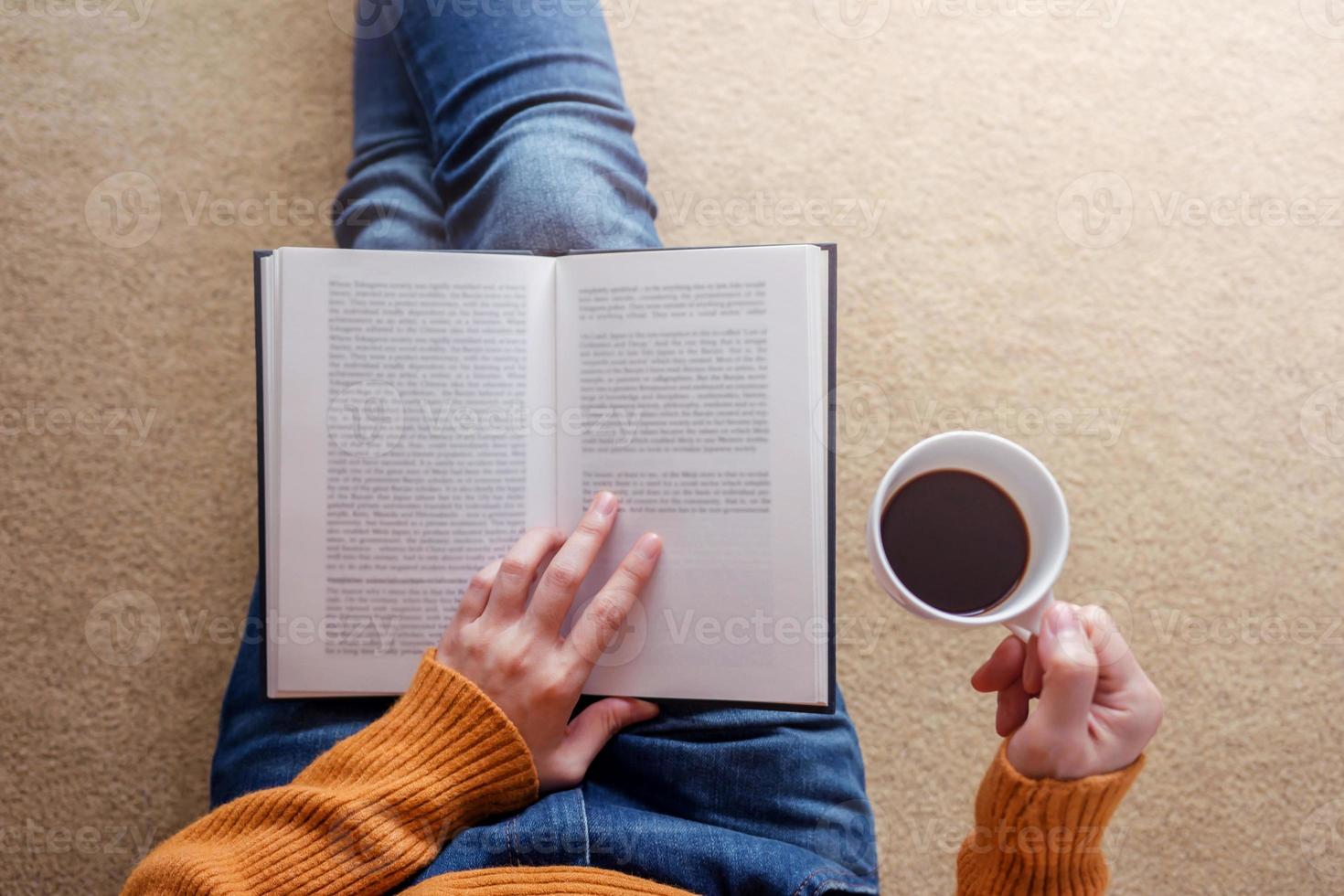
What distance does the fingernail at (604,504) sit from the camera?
691 millimetres

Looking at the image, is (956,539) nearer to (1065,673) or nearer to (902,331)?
(1065,673)

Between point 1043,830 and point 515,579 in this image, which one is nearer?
point 1043,830

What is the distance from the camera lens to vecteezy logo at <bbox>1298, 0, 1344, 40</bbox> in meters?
1.04

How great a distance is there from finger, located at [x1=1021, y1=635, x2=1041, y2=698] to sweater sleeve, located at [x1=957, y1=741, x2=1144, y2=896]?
5 centimetres

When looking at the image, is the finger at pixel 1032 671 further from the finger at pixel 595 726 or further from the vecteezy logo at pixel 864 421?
the vecteezy logo at pixel 864 421

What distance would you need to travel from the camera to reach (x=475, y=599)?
2.25 ft

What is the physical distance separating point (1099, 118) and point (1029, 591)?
734 millimetres

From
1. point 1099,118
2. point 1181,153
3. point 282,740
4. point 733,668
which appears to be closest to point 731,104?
point 1099,118

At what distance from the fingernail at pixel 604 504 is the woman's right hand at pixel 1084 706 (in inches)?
12.9

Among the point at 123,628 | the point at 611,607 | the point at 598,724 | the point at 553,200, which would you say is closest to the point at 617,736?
the point at 598,724

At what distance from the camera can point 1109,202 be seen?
102 centimetres

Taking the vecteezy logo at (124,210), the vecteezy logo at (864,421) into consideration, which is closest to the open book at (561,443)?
the vecteezy logo at (864,421)

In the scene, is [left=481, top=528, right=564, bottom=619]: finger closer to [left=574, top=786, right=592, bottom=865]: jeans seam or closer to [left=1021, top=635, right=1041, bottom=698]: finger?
[left=574, top=786, right=592, bottom=865]: jeans seam

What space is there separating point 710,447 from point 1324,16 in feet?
3.29
